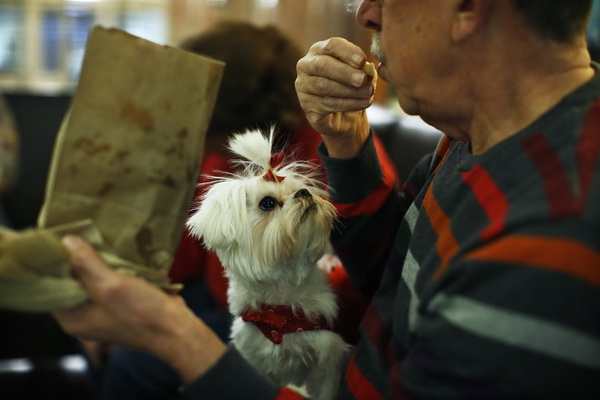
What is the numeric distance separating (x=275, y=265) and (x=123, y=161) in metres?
0.58

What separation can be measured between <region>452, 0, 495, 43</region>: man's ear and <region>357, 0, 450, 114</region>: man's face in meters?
0.02

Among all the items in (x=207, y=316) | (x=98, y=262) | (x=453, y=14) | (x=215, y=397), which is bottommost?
(x=207, y=316)

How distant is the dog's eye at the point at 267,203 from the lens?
1.31 meters

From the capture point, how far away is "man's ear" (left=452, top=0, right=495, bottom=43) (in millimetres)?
720

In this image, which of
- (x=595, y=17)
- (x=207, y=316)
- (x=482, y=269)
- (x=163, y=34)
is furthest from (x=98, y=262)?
(x=163, y=34)

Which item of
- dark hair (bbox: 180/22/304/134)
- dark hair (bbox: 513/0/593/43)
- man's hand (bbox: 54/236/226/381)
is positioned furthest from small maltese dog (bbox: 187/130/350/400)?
dark hair (bbox: 180/22/304/134)

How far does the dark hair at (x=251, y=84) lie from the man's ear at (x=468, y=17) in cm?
127

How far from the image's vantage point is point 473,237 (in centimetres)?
66

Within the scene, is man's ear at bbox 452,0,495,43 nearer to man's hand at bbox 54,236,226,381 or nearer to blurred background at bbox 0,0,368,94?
man's hand at bbox 54,236,226,381

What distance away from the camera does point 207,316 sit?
1854mm

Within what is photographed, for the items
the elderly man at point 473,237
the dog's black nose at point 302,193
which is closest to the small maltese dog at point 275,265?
the dog's black nose at point 302,193

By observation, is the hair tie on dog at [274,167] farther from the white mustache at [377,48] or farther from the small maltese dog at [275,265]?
the white mustache at [377,48]

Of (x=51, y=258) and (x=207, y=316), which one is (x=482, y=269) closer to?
(x=51, y=258)

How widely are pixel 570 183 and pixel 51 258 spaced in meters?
0.54
